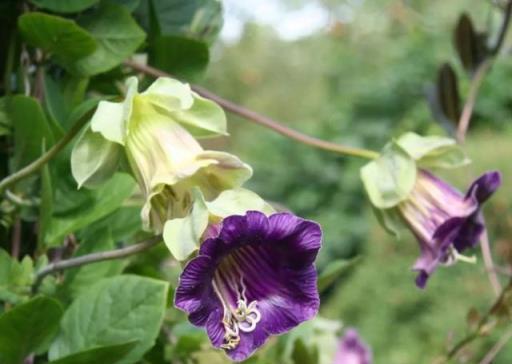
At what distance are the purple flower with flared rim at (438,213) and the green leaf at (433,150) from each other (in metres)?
0.02

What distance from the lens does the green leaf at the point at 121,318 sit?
465 millimetres

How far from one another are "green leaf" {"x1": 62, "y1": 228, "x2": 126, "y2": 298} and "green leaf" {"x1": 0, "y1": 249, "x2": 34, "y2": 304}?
0.11ft

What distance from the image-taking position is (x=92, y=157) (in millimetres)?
444

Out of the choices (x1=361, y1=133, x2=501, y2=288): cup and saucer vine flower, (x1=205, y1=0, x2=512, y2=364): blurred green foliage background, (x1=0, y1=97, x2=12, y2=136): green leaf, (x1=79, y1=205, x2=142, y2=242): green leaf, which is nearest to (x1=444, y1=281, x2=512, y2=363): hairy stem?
(x1=205, y1=0, x2=512, y2=364): blurred green foliage background

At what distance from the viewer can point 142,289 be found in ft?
1.54

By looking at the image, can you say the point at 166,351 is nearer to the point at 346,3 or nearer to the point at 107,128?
the point at 107,128

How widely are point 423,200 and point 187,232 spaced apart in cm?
20

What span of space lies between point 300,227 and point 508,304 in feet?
1.15

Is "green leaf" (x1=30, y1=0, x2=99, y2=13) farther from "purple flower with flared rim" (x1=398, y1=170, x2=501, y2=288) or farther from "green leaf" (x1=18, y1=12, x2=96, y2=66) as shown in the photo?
"purple flower with flared rim" (x1=398, y1=170, x2=501, y2=288)

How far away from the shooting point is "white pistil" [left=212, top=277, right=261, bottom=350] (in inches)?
15.8

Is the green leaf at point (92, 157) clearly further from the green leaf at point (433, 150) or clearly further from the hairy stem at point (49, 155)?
the green leaf at point (433, 150)

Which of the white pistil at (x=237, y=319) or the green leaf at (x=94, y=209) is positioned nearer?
the white pistil at (x=237, y=319)

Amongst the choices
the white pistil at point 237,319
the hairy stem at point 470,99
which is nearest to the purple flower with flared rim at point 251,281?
the white pistil at point 237,319

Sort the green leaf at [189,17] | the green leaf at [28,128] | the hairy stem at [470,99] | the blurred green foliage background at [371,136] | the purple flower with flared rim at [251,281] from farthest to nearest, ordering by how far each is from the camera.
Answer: the blurred green foliage background at [371,136] < the hairy stem at [470,99] < the green leaf at [189,17] < the green leaf at [28,128] < the purple flower with flared rim at [251,281]
